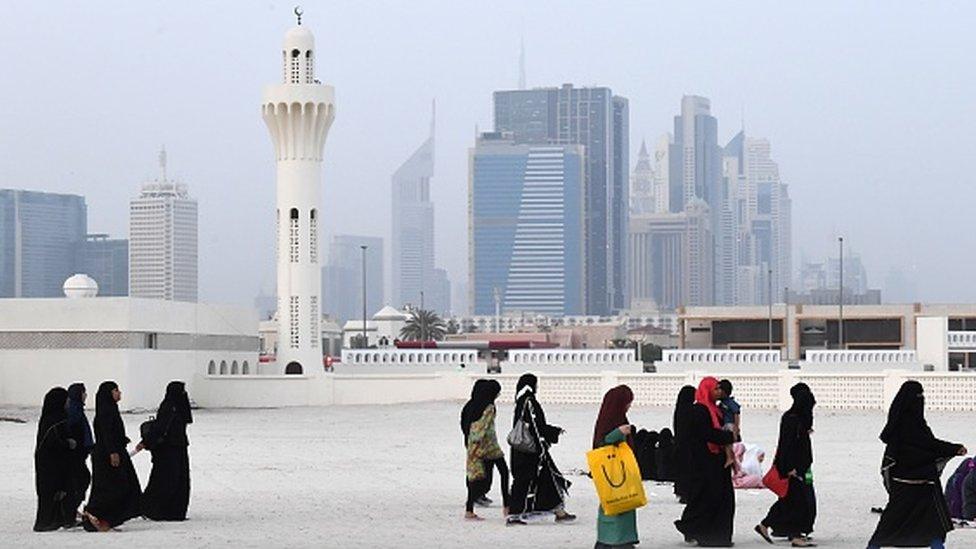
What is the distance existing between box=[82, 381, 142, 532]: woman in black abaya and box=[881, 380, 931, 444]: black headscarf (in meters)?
6.12

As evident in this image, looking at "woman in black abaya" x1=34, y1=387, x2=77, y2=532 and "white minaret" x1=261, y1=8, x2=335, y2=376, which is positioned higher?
"white minaret" x1=261, y1=8, x2=335, y2=376

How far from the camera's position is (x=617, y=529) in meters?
13.3

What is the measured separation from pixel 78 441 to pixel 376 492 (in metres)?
4.72

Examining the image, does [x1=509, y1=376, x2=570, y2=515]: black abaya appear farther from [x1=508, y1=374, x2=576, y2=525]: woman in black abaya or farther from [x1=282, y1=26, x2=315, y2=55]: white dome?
[x1=282, y1=26, x2=315, y2=55]: white dome

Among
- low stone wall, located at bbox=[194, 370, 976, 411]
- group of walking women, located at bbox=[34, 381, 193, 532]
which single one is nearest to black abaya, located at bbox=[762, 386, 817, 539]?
group of walking women, located at bbox=[34, 381, 193, 532]

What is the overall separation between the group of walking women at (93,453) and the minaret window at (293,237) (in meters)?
30.2

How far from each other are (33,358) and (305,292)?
7.15 metres

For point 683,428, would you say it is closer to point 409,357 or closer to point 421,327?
point 409,357

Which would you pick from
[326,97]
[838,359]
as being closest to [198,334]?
[326,97]

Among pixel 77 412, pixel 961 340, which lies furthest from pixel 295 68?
pixel 77 412

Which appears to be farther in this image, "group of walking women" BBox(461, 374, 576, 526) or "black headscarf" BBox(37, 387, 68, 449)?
"group of walking women" BBox(461, 374, 576, 526)

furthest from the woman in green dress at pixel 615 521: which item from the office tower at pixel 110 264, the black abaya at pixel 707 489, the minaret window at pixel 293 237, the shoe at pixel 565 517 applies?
the office tower at pixel 110 264

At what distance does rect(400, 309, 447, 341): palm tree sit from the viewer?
100m

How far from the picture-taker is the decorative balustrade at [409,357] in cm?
5038
